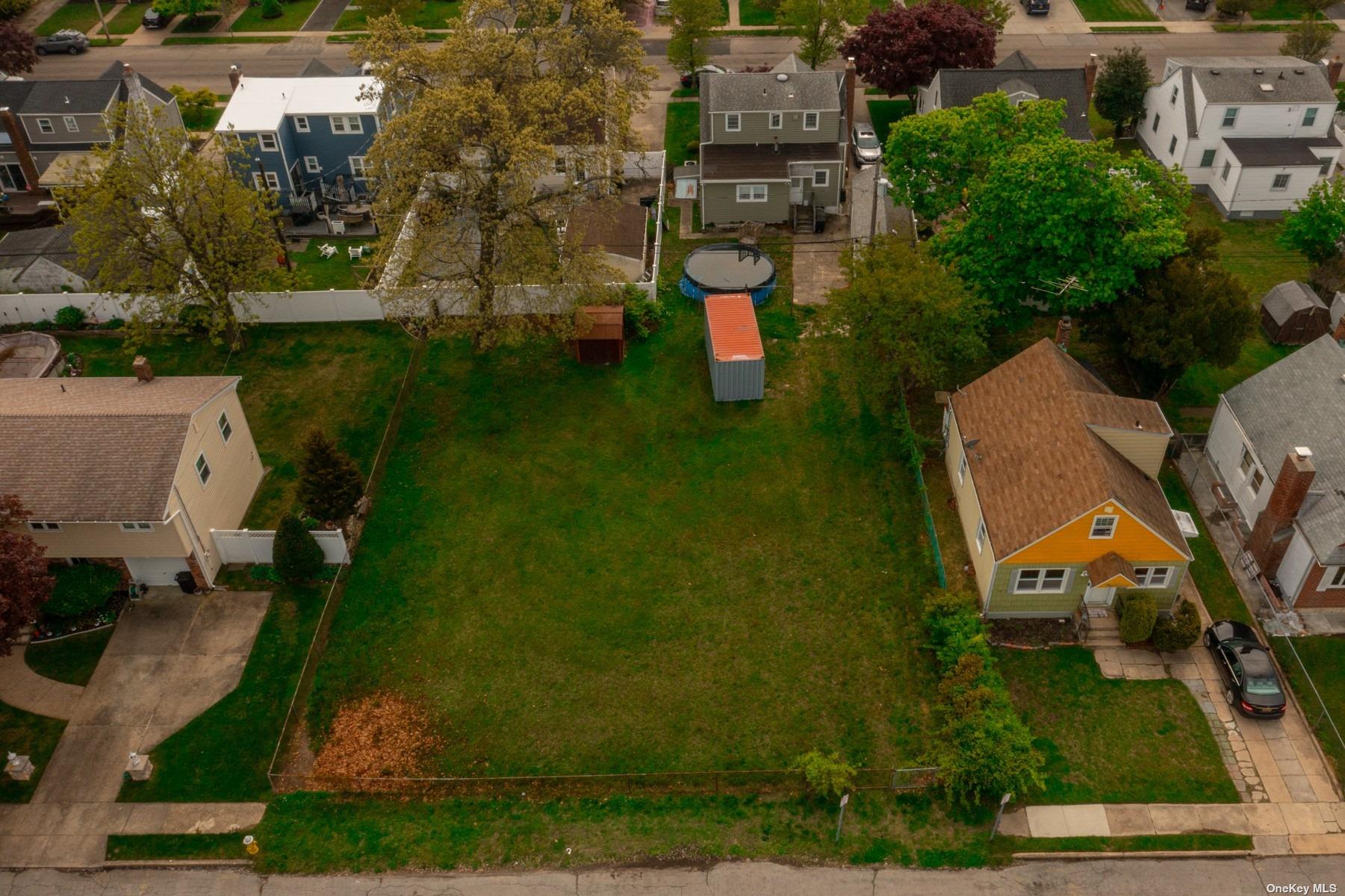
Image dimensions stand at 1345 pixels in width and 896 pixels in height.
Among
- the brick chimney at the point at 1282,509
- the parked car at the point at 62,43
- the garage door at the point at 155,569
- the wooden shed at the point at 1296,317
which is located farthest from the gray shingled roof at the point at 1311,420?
the parked car at the point at 62,43

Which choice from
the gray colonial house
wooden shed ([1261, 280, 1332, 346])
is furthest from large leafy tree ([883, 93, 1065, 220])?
wooden shed ([1261, 280, 1332, 346])

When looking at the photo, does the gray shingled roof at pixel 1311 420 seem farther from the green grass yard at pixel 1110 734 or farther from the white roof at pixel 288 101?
the white roof at pixel 288 101

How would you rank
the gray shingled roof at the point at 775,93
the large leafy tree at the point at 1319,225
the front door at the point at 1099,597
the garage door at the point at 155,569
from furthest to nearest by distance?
the gray shingled roof at the point at 775,93 < the large leafy tree at the point at 1319,225 < the garage door at the point at 155,569 < the front door at the point at 1099,597

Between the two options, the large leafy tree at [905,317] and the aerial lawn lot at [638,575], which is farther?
the large leafy tree at [905,317]

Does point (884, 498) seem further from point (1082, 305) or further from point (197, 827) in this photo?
point (197, 827)

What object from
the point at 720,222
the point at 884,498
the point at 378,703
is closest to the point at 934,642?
the point at 884,498

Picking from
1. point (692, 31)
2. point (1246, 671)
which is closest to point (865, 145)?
point (692, 31)

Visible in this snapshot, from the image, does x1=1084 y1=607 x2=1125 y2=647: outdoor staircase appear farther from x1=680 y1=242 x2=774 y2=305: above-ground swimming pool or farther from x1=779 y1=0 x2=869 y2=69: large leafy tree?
x1=779 y1=0 x2=869 y2=69: large leafy tree
